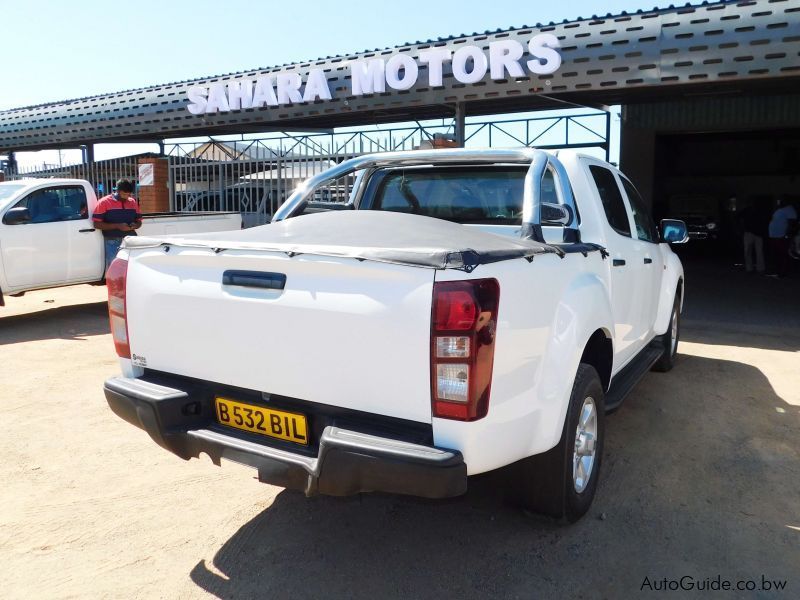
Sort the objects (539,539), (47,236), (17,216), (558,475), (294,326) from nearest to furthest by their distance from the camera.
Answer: (294,326) < (558,475) < (539,539) < (17,216) < (47,236)

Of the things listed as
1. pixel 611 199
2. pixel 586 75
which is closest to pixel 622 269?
pixel 611 199

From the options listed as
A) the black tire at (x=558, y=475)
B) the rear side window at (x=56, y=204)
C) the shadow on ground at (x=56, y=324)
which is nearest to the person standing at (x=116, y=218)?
the rear side window at (x=56, y=204)

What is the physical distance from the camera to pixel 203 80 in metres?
12.8

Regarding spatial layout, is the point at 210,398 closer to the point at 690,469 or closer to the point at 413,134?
the point at 690,469

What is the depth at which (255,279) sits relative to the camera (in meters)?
2.71

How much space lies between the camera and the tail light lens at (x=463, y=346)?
2309 millimetres

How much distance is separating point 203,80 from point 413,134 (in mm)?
4195

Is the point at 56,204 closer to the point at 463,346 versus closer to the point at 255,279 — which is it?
the point at 255,279

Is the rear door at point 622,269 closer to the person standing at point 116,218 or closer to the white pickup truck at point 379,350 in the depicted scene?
the white pickup truck at point 379,350

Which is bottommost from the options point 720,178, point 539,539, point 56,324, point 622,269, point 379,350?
point 539,539

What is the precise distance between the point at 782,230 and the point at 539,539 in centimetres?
1347

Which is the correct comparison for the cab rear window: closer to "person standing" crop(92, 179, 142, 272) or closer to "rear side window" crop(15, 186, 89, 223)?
"person standing" crop(92, 179, 142, 272)

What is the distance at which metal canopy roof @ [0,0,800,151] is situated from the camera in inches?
307

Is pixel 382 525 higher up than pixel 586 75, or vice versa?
pixel 586 75
